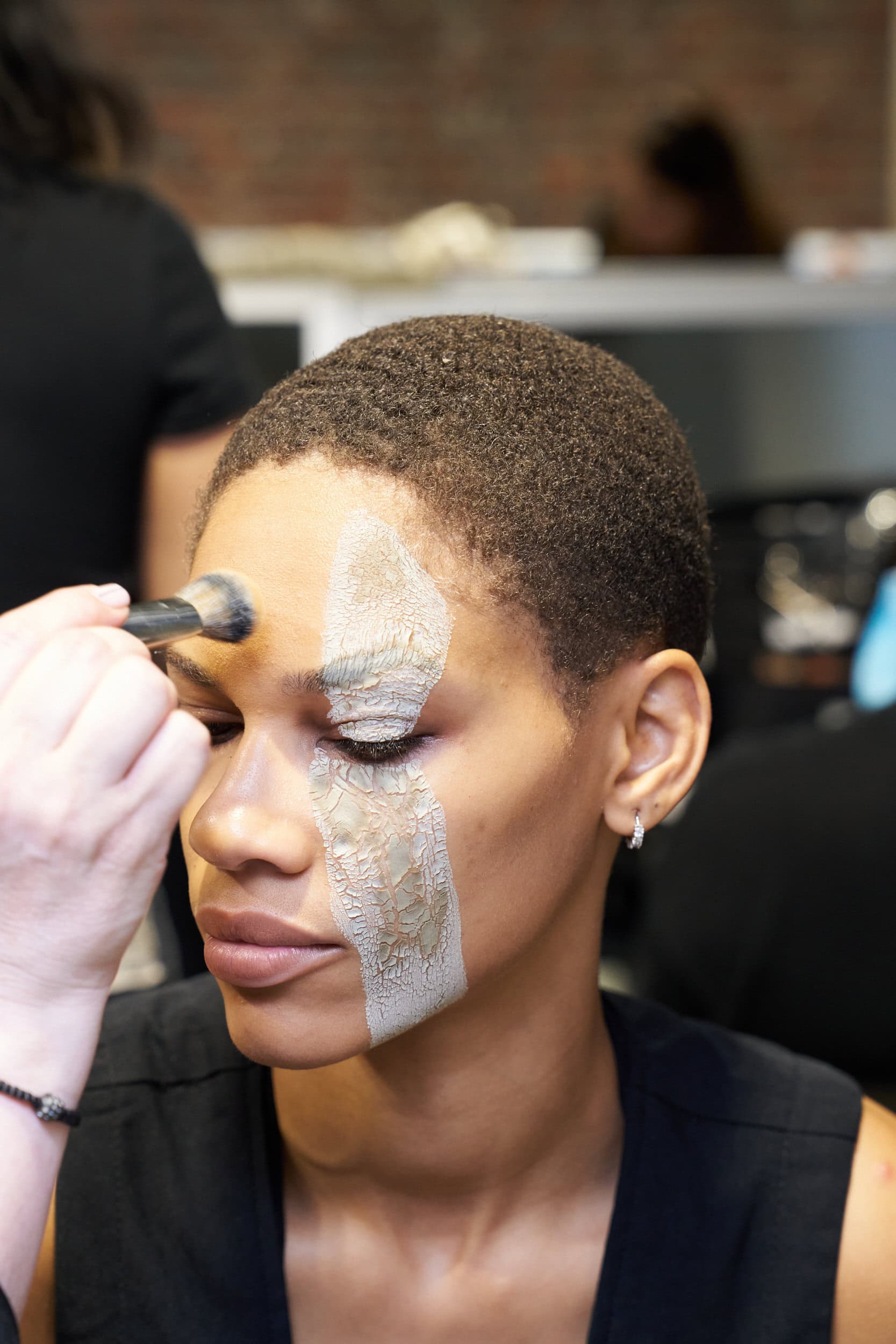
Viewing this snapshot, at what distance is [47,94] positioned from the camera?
1.10m

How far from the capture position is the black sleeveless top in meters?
0.78

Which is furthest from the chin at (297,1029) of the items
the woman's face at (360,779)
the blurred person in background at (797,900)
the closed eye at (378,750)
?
the blurred person in background at (797,900)

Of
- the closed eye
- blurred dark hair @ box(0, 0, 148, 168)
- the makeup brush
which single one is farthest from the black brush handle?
blurred dark hair @ box(0, 0, 148, 168)

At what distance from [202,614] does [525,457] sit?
0.20 meters

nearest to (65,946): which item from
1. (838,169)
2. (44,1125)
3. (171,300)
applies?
(44,1125)

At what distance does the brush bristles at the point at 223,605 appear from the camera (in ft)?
2.17

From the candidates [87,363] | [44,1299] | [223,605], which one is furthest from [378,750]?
[87,363]

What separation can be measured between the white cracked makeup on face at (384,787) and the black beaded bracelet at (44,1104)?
0.17 metres

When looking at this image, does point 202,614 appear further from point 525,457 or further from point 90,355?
point 90,355

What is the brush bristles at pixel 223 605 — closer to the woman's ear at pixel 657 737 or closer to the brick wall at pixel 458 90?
the woman's ear at pixel 657 737

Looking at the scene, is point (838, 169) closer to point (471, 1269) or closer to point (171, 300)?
point (171, 300)

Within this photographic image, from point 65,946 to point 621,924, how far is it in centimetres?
160

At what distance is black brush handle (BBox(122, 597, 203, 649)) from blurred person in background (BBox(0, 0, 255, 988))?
1.32ft

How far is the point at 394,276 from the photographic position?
1.94m
